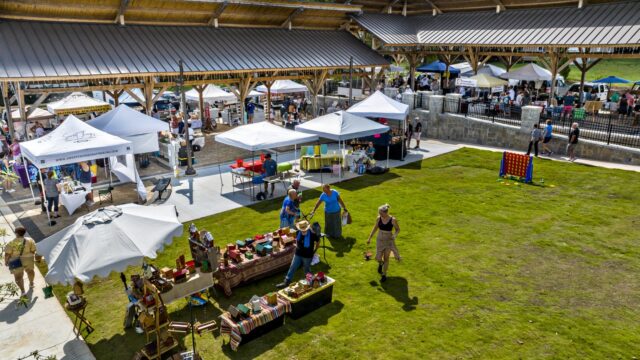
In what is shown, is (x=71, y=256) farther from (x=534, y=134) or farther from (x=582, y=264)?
(x=534, y=134)

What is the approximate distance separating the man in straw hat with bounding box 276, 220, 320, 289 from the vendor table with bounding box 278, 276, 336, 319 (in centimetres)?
71

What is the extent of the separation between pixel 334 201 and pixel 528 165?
28.7 feet

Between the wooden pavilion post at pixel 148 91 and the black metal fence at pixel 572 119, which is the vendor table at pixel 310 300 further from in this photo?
the black metal fence at pixel 572 119

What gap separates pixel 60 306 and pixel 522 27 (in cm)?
2509

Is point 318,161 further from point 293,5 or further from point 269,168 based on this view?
point 293,5

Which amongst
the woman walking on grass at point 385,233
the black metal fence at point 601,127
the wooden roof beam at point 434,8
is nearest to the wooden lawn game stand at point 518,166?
the black metal fence at point 601,127

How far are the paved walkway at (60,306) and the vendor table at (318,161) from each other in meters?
0.43

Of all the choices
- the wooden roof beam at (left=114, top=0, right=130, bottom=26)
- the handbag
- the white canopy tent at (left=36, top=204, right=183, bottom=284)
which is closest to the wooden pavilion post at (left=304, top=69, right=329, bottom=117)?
the wooden roof beam at (left=114, top=0, right=130, bottom=26)

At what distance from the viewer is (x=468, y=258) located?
10.2 m

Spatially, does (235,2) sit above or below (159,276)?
above

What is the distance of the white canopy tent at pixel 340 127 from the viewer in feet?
51.9

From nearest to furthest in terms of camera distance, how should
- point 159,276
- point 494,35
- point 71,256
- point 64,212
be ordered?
point 71,256 → point 159,276 → point 64,212 → point 494,35

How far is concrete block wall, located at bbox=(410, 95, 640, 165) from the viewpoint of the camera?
715 inches

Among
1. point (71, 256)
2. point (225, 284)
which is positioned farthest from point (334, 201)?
point (71, 256)
